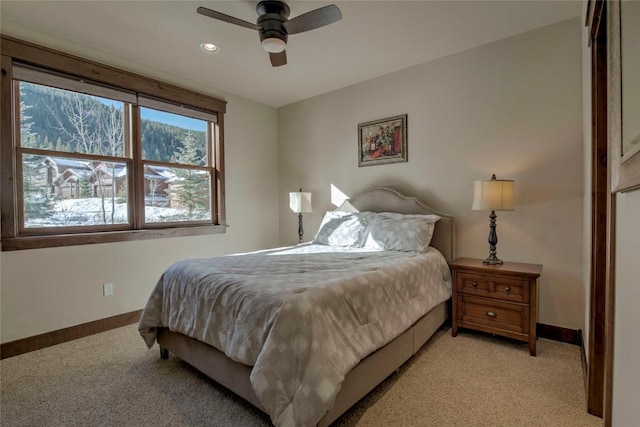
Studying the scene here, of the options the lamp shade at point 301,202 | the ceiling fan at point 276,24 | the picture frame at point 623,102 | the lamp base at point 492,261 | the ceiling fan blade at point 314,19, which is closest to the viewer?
the picture frame at point 623,102

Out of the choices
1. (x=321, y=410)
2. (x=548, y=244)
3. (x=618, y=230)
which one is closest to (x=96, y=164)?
(x=321, y=410)

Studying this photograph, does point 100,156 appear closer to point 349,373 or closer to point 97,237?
point 97,237

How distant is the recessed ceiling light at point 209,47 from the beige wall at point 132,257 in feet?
3.93

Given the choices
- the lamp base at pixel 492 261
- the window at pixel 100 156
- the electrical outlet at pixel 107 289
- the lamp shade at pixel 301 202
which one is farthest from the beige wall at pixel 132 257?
the lamp base at pixel 492 261

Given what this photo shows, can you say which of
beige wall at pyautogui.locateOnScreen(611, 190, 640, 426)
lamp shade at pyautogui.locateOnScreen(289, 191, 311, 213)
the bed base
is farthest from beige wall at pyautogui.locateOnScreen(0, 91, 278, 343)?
beige wall at pyautogui.locateOnScreen(611, 190, 640, 426)

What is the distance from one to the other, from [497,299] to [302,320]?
6.24 ft

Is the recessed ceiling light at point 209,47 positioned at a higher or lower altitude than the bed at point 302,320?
higher

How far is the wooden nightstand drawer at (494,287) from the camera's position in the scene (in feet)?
8.35

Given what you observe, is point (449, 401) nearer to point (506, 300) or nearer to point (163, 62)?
point (506, 300)

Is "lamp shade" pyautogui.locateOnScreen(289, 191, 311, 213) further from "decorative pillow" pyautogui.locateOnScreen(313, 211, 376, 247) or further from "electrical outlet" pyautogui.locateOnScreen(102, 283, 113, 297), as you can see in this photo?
"electrical outlet" pyautogui.locateOnScreen(102, 283, 113, 297)

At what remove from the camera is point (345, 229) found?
3570 millimetres

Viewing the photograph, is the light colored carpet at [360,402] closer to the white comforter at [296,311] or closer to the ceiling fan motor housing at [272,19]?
Result: the white comforter at [296,311]

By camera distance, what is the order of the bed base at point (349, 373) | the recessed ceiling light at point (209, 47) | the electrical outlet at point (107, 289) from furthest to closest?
the electrical outlet at point (107, 289) < the recessed ceiling light at point (209, 47) < the bed base at point (349, 373)

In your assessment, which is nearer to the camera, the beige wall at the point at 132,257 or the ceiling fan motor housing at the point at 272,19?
the ceiling fan motor housing at the point at 272,19
